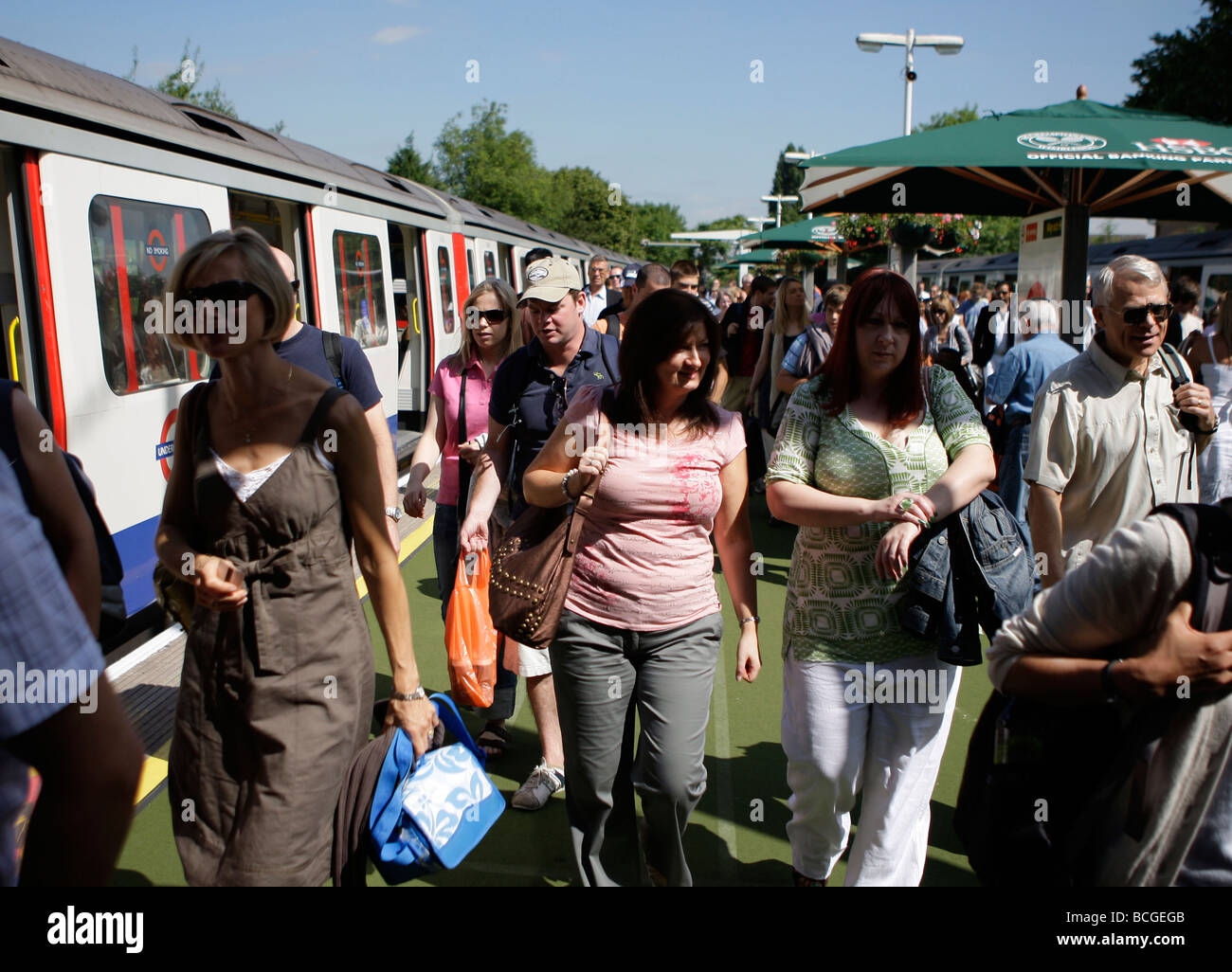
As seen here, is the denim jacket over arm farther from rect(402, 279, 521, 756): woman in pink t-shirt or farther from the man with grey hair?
the man with grey hair

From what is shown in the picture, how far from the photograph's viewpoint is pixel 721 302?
27656 mm

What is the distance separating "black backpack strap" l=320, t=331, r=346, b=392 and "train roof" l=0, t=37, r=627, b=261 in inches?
81.0

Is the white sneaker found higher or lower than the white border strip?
lower

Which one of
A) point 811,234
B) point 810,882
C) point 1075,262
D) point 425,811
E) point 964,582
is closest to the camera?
point 425,811

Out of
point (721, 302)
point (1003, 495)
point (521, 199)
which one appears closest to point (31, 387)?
point (1003, 495)

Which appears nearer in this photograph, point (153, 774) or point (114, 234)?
point (153, 774)

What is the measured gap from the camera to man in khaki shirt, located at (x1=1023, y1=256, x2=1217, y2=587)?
2941 millimetres

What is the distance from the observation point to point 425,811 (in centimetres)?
216

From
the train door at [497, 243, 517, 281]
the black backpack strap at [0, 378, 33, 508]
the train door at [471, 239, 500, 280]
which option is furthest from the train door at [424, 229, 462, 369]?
the black backpack strap at [0, 378, 33, 508]

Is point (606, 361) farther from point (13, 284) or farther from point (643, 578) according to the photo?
point (13, 284)

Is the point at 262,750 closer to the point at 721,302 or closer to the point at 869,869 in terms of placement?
the point at 869,869

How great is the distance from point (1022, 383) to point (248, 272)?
475cm

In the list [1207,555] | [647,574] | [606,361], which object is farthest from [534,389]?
[1207,555]
